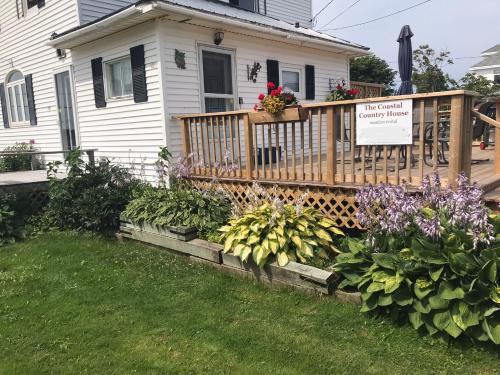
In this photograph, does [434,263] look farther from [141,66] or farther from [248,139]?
[141,66]

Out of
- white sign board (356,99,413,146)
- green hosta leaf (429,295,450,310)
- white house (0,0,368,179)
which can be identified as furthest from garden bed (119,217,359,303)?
white house (0,0,368,179)

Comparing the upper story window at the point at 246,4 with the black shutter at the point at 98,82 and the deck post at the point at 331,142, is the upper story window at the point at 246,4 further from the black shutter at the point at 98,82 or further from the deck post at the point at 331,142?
the deck post at the point at 331,142

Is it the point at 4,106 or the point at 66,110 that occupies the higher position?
the point at 4,106

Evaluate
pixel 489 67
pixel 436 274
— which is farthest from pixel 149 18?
pixel 489 67

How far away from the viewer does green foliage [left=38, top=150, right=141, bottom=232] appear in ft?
20.2

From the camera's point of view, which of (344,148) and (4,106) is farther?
(4,106)

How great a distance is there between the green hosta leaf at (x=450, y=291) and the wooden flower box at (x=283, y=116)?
8.24ft

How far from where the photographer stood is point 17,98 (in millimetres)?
11867

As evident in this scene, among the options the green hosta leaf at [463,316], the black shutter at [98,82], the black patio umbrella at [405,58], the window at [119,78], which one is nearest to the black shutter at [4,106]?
the black shutter at [98,82]

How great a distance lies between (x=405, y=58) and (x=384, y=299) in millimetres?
→ 4964

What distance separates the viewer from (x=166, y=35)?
262 inches

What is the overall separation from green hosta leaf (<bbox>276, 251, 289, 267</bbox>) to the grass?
0.83ft

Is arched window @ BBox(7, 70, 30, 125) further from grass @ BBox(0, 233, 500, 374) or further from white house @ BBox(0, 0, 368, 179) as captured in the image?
grass @ BBox(0, 233, 500, 374)

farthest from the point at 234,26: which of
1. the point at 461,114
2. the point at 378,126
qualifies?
the point at 461,114
